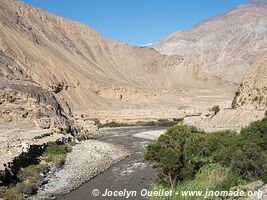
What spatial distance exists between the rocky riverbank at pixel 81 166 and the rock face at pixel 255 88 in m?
12.2

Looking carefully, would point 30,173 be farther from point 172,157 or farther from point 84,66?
point 84,66

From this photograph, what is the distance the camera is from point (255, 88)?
41.8 meters

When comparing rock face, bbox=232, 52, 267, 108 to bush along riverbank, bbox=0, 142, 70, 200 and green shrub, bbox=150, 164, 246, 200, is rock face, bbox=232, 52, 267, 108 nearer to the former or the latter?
bush along riverbank, bbox=0, 142, 70, 200

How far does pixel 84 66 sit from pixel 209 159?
3917 inches

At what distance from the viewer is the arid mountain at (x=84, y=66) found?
98.8m

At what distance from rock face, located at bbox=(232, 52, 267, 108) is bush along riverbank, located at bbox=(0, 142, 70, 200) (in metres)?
17.2

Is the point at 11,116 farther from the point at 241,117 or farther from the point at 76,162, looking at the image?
the point at 241,117

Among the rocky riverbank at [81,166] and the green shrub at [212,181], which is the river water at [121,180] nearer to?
the rocky riverbank at [81,166]

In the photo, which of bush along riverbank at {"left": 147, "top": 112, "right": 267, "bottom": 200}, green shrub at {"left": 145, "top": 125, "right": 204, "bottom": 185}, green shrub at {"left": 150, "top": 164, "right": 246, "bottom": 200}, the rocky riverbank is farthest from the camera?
the rocky riverbank

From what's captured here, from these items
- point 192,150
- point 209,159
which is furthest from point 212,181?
point 192,150

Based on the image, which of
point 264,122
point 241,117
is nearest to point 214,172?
point 264,122

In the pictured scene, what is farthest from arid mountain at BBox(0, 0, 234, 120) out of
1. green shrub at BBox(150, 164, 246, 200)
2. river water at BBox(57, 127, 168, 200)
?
green shrub at BBox(150, 164, 246, 200)

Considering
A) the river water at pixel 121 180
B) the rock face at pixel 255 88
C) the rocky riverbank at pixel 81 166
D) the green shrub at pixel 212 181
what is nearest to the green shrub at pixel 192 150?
the green shrub at pixel 212 181

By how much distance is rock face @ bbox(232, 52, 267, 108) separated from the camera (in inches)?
1582
